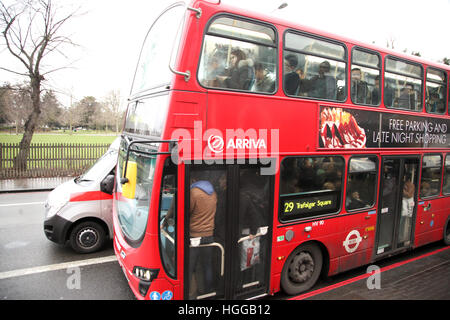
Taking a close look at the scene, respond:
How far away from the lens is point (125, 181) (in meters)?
3.81

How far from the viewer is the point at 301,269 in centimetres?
480

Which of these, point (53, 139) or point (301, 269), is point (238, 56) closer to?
point (301, 269)

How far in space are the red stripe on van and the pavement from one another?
8150mm

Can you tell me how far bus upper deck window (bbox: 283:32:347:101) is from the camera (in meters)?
4.34

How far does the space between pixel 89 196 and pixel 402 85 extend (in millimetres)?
6598

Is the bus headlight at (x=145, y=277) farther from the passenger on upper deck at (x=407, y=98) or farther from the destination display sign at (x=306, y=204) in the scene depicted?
the passenger on upper deck at (x=407, y=98)

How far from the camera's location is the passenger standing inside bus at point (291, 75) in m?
4.27

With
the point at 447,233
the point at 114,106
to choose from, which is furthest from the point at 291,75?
the point at 114,106

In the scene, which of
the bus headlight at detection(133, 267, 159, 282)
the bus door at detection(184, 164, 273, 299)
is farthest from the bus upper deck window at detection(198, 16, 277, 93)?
the bus headlight at detection(133, 267, 159, 282)

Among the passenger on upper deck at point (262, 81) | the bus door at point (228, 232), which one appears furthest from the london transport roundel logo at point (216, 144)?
the passenger on upper deck at point (262, 81)

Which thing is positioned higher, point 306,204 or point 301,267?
point 306,204

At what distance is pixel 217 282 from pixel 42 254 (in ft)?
13.4

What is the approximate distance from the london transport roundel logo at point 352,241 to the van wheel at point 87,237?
15.4 feet
